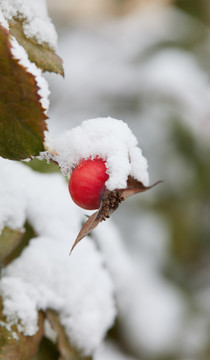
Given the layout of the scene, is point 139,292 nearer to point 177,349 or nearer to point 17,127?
point 177,349

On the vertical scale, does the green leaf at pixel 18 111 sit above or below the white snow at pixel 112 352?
below

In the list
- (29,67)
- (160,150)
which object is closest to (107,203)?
(29,67)

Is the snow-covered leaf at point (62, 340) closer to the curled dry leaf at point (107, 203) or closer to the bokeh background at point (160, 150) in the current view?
the curled dry leaf at point (107, 203)

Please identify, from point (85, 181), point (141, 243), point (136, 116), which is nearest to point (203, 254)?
point (141, 243)

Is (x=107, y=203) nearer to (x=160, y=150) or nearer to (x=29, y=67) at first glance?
(x=29, y=67)

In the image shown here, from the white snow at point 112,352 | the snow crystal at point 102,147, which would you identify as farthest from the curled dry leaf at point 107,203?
the white snow at point 112,352

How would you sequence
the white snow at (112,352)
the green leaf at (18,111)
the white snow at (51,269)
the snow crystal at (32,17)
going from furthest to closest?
the white snow at (112,352), the white snow at (51,269), the snow crystal at (32,17), the green leaf at (18,111)
